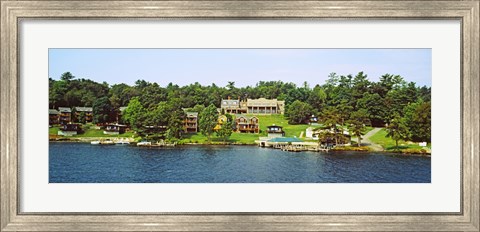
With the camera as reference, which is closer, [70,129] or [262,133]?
[70,129]

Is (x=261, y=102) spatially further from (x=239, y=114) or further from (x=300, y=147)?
(x=300, y=147)

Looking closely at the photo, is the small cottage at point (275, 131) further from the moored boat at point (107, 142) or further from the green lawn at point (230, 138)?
the moored boat at point (107, 142)

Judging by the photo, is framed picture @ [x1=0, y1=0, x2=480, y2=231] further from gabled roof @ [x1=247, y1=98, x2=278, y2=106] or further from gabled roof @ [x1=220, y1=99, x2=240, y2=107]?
gabled roof @ [x1=220, y1=99, x2=240, y2=107]

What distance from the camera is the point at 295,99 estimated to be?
3.48 metres

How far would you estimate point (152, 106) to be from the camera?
3621mm

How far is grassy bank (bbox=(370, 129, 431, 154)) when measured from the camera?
3.31 metres

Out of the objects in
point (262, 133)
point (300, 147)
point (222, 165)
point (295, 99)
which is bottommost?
point (222, 165)

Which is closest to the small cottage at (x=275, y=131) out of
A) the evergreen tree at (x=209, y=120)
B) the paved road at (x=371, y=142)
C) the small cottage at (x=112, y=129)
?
the evergreen tree at (x=209, y=120)

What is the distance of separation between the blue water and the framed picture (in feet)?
0.04

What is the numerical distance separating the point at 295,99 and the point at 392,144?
771 mm

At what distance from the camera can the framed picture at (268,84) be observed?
2.89 m

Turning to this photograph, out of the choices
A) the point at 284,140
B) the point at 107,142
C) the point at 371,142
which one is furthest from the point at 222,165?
the point at 371,142

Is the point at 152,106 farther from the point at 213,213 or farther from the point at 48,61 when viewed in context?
the point at 213,213

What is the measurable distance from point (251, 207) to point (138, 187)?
73cm
